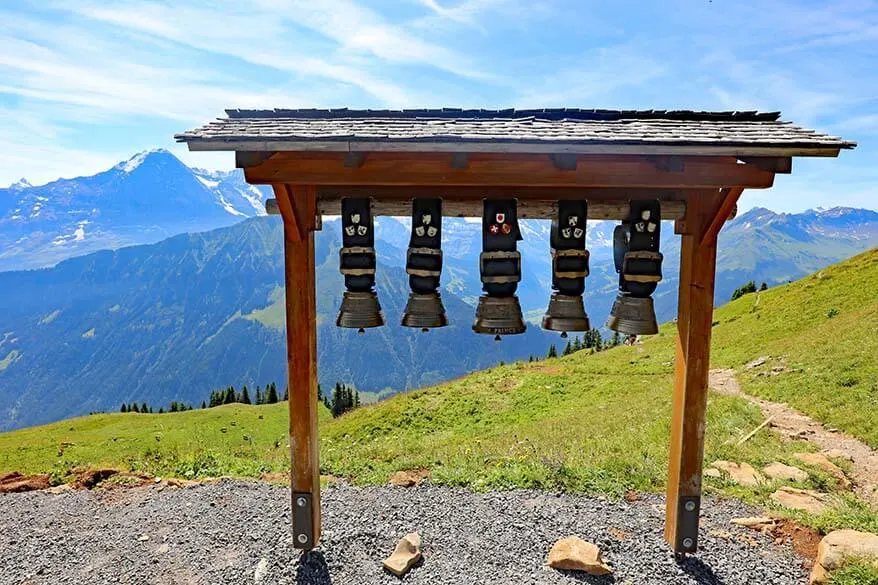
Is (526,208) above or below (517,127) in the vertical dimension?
below

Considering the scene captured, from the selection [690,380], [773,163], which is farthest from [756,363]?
[773,163]

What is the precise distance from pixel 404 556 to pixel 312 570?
1191 mm

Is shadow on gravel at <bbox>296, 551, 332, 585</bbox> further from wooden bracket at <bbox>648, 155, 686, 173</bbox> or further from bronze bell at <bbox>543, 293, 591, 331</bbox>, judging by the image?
wooden bracket at <bbox>648, 155, 686, 173</bbox>

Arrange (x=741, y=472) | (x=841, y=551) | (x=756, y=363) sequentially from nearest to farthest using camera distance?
(x=841, y=551), (x=741, y=472), (x=756, y=363)

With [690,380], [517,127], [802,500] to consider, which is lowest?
[802,500]

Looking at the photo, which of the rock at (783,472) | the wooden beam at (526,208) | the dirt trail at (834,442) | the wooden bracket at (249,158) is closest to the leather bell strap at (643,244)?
the wooden beam at (526,208)

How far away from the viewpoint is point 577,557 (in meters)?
6.51

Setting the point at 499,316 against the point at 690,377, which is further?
the point at 690,377

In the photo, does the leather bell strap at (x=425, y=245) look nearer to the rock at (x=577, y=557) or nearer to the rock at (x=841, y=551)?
the rock at (x=577, y=557)

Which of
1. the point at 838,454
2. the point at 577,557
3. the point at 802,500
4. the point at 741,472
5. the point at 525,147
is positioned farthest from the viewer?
the point at 838,454

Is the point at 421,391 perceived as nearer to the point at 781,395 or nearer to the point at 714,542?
the point at 781,395

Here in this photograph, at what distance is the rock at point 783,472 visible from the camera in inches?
390

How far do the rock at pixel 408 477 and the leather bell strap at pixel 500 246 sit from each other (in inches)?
193

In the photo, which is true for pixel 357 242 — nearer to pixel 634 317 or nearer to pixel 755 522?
pixel 634 317
